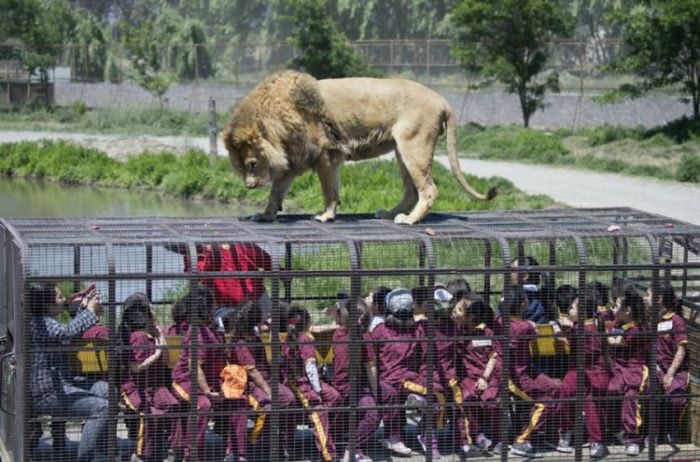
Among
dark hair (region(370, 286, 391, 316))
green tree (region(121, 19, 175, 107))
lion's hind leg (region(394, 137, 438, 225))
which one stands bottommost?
dark hair (region(370, 286, 391, 316))

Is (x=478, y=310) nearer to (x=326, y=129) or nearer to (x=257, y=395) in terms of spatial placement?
(x=257, y=395)

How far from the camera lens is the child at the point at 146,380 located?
308 inches

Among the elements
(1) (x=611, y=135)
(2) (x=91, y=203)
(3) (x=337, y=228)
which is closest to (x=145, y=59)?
(1) (x=611, y=135)

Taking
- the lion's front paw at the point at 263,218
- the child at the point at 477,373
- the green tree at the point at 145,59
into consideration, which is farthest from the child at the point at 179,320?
the green tree at the point at 145,59

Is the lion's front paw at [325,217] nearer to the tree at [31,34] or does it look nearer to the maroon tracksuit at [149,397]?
the maroon tracksuit at [149,397]

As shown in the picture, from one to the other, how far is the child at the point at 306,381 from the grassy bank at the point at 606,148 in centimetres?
1920

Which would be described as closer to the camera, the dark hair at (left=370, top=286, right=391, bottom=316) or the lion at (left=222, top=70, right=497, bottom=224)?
the dark hair at (left=370, top=286, right=391, bottom=316)

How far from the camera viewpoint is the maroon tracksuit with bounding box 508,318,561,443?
8445 mm

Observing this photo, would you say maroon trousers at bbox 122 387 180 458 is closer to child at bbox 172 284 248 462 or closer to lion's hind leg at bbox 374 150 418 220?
child at bbox 172 284 248 462

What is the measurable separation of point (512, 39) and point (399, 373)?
29.0 metres

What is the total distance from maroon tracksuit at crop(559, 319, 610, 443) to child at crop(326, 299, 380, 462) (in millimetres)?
1272

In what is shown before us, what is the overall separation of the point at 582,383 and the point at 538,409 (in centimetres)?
37

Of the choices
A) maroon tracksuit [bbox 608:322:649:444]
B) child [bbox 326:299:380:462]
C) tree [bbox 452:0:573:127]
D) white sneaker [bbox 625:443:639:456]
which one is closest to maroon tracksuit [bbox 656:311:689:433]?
maroon tracksuit [bbox 608:322:649:444]

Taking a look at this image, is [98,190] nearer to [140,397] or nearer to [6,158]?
[6,158]
